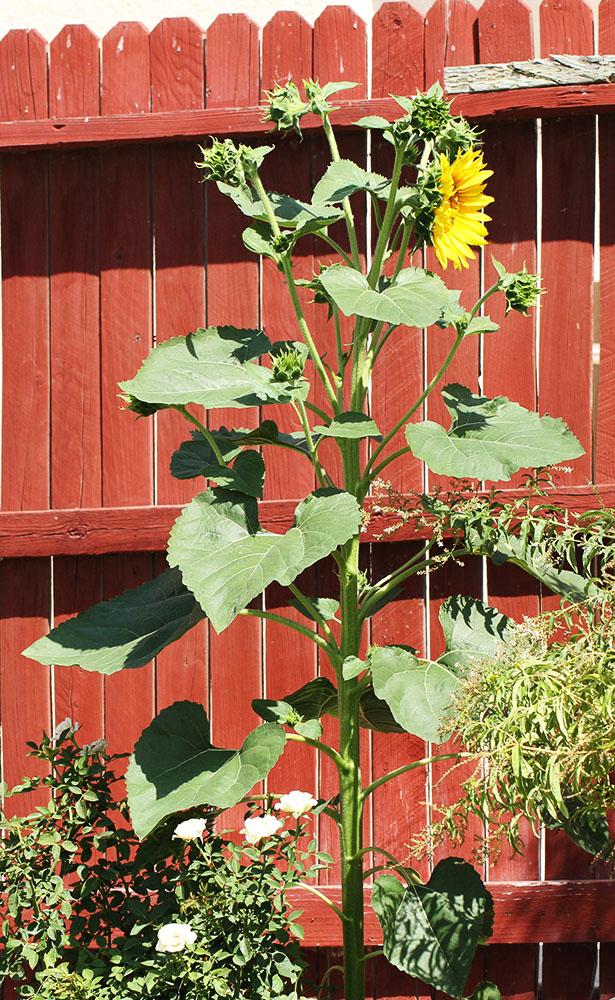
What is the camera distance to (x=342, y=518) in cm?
163

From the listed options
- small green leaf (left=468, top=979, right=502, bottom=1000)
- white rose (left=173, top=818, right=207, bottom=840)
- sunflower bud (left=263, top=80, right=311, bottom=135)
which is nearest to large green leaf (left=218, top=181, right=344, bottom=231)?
sunflower bud (left=263, top=80, right=311, bottom=135)

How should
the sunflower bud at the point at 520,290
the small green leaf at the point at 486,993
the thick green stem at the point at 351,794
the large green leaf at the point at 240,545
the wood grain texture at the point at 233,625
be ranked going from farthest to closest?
the wood grain texture at the point at 233,625 < the small green leaf at the point at 486,993 < the thick green stem at the point at 351,794 < the sunflower bud at the point at 520,290 < the large green leaf at the point at 240,545

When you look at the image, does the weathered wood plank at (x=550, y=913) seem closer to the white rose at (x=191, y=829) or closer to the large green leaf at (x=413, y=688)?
the white rose at (x=191, y=829)

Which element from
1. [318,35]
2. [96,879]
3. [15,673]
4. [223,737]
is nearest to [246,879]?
[96,879]

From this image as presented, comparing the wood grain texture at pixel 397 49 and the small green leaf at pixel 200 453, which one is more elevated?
the wood grain texture at pixel 397 49

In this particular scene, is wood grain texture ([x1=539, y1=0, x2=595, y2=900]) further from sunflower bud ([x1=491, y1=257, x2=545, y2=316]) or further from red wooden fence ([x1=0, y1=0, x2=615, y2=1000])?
sunflower bud ([x1=491, y1=257, x2=545, y2=316])

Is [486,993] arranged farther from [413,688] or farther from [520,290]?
[520,290]

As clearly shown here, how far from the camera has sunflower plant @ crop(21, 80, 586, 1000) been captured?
1.63 m

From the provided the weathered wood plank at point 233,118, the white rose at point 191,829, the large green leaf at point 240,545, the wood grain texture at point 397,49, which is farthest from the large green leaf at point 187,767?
the wood grain texture at point 397,49

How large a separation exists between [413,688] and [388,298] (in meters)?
0.69

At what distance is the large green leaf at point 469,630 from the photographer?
1824mm

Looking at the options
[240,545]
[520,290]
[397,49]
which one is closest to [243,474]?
[240,545]

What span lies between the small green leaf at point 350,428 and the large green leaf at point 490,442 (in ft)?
0.23

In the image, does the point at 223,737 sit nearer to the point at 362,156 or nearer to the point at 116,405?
the point at 116,405
